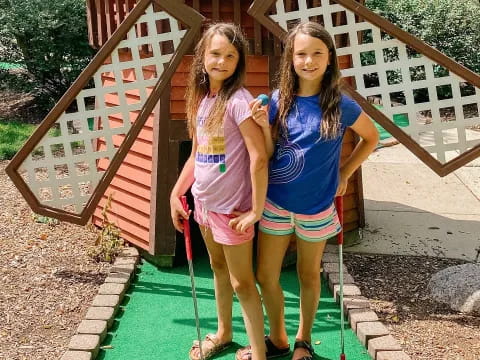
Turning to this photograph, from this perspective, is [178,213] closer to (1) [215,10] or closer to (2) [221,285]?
(2) [221,285]

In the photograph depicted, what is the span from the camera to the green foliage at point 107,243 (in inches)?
203

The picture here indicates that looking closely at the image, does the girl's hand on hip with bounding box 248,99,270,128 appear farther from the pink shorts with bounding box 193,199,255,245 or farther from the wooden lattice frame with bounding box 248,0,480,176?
the wooden lattice frame with bounding box 248,0,480,176

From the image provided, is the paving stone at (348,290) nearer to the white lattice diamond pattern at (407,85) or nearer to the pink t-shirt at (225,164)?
the white lattice diamond pattern at (407,85)

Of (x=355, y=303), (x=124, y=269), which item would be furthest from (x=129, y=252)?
(x=355, y=303)

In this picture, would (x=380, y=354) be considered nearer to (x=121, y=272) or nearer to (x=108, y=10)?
(x=121, y=272)

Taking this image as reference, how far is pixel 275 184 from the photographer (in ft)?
10.4

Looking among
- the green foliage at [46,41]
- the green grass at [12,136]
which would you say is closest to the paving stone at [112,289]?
the green grass at [12,136]

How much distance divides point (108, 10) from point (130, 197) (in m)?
1.55

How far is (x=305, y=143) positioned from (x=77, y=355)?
1836mm

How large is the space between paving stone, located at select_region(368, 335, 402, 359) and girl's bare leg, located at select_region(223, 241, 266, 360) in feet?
2.54

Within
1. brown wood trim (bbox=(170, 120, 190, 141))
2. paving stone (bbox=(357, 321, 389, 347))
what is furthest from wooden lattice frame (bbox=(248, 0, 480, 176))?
brown wood trim (bbox=(170, 120, 190, 141))

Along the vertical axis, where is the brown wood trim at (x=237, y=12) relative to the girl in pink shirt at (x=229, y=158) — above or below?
above

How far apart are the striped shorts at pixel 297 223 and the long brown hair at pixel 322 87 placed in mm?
388

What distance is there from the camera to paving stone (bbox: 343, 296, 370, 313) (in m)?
4.28
